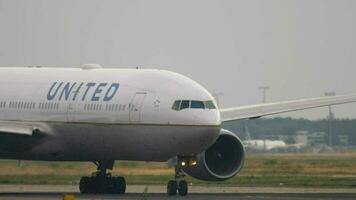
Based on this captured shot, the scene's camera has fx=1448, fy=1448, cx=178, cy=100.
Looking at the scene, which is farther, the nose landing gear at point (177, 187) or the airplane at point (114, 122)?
the airplane at point (114, 122)

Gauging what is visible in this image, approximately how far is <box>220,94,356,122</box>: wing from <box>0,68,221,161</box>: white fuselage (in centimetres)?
441

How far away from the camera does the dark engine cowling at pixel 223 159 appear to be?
1823 inches

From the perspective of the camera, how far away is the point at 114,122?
45.1 m

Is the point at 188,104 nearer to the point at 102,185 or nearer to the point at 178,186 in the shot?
the point at 178,186

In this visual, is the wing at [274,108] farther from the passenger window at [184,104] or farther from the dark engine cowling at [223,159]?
the passenger window at [184,104]

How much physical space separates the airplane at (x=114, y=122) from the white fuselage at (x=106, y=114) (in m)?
0.03

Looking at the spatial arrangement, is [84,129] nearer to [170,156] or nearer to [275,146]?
[170,156]

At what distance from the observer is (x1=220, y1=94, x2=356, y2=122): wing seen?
49188 millimetres

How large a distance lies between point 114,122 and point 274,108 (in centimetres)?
724

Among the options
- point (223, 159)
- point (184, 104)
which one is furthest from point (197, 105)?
point (223, 159)

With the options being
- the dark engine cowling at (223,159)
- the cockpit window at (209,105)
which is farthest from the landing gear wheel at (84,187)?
the cockpit window at (209,105)

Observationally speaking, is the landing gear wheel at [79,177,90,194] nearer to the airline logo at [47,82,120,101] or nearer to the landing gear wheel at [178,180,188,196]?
the airline logo at [47,82,120,101]

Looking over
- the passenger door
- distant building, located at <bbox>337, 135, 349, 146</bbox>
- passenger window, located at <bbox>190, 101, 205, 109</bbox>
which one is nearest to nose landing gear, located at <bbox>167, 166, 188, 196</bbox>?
passenger window, located at <bbox>190, 101, 205, 109</bbox>

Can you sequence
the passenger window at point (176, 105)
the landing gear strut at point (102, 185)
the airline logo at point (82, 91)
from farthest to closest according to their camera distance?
1. the landing gear strut at point (102, 185)
2. the airline logo at point (82, 91)
3. the passenger window at point (176, 105)
